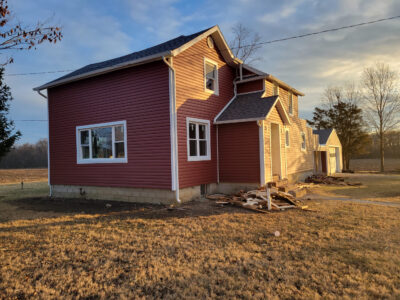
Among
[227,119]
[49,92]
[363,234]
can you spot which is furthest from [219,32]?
[363,234]

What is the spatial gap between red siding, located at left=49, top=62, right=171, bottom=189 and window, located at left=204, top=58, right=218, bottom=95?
8.99ft

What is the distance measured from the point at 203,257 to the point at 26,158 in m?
77.2

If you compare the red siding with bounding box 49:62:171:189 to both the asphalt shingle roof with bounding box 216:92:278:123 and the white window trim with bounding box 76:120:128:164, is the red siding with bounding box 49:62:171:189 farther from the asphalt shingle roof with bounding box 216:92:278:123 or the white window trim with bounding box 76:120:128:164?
the asphalt shingle roof with bounding box 216:92:278:123

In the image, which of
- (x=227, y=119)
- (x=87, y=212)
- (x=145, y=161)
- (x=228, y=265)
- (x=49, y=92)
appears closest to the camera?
(x=228, y=265)

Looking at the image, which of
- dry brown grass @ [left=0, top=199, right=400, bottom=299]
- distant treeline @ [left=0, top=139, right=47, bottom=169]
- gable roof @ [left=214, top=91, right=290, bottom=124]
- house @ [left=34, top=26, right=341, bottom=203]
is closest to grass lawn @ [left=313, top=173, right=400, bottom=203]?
house @ [left=34, top=26, right=341, bottom=203]

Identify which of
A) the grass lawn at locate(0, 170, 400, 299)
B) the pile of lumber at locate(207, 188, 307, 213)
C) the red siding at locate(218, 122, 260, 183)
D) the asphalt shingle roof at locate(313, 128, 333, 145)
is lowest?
the grass lawn at locate(0, 170, 400, 299)

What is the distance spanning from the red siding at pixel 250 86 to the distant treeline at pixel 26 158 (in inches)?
2525

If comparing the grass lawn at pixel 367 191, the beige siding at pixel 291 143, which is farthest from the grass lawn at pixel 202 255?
the beige siding at pixel 291 143

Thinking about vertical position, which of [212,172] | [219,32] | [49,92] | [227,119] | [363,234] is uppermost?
[219,32]

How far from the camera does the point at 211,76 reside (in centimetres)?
1218

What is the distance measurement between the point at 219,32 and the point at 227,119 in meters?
3.91

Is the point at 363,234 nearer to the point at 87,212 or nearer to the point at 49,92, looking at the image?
the point at 87,212

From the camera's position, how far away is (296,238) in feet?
18.6

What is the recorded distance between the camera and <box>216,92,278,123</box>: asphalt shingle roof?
11.1 m
